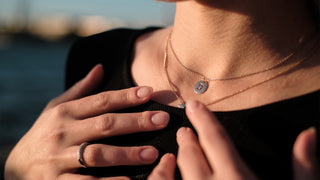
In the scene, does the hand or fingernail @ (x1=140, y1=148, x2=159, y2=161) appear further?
fingernail @ (x1=140, y1=148, x2=159, y2=161)

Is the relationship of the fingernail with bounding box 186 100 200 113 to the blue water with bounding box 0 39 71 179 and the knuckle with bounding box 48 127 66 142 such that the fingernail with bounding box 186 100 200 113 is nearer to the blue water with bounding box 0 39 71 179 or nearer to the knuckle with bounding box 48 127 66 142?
the knuckle with bounding box 48 127 66 142

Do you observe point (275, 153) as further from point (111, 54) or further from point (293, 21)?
point (111, 54)

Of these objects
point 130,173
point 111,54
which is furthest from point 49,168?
point 111,54

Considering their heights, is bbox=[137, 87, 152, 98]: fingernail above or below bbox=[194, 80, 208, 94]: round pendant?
above

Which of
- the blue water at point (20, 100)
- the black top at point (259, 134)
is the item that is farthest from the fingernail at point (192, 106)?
the blue water at point (20, 100)

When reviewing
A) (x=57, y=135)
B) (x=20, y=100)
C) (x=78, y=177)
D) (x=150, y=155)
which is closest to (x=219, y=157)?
(x=150, y=155)

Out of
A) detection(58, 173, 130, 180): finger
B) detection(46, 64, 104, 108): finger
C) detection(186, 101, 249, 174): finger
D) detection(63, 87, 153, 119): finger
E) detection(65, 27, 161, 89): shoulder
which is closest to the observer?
detection(186, 101, 249, 174): finger

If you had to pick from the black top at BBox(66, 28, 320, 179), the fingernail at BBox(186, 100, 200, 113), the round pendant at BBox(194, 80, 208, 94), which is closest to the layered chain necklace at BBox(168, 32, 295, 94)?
the round pendant at BBox(194, 80, 208, 94)

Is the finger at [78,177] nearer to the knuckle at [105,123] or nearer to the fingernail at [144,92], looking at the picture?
the knuckle at [105,123]
